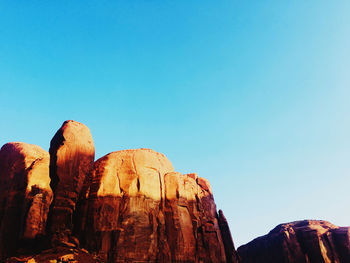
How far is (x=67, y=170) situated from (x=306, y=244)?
3404 cm

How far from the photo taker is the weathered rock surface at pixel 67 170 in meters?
20.6

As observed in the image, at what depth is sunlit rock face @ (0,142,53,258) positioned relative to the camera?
1919cm

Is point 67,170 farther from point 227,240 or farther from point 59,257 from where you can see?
point 227,240

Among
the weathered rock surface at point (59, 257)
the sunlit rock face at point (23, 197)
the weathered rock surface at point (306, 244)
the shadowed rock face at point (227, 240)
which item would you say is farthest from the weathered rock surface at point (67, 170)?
the weathered rock surface at point (306, 244)

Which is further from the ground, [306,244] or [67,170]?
[67,170]

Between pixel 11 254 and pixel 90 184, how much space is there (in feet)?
22.5

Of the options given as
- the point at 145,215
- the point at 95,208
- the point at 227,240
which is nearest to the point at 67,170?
the point at 95,208

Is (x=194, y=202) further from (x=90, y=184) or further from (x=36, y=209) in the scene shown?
(x=36, y=209)

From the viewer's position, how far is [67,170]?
22.3m

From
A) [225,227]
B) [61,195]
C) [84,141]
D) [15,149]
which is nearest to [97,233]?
[61,195]

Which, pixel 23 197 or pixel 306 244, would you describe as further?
pixel 306 244

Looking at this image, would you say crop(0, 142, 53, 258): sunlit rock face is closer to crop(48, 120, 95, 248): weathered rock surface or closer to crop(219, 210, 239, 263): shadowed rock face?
crop(48, 120, 95, 248): weathered rock surface

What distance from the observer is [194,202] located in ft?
93.9

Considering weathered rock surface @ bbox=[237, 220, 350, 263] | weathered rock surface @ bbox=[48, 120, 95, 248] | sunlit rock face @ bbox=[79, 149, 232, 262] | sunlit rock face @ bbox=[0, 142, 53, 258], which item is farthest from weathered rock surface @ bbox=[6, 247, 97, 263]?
weathered rock surface @ bbox=[237, 220, 350, 263]
